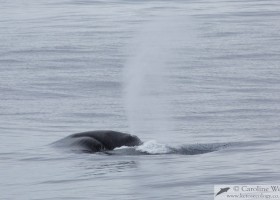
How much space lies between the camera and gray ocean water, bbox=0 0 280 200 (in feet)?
57.2

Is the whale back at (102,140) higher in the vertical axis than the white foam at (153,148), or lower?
higher

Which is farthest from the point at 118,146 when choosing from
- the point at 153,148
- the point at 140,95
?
the point at 140,95

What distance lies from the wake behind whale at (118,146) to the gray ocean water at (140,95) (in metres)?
0.11

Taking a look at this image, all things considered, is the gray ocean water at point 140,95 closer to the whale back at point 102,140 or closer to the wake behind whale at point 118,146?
the wake behind whale at point 118,146

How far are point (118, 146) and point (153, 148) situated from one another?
71 centimetres

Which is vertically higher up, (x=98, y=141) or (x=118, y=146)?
(x=98, y=141)

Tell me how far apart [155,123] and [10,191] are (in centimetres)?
1025

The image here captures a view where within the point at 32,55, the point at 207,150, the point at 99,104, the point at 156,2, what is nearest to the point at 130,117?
the point at 99,104

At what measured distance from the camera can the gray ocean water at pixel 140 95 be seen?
17438 millimetres

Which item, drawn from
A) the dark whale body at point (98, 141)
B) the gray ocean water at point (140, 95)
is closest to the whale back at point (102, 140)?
the dark whale body at point (98, 141)

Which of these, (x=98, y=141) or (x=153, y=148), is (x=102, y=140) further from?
(x=153, y=148)

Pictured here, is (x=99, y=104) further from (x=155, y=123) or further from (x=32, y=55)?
(x=32, y=55)

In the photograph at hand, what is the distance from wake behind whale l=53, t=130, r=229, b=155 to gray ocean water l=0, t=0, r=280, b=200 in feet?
0.35

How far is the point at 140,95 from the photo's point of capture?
102ft
